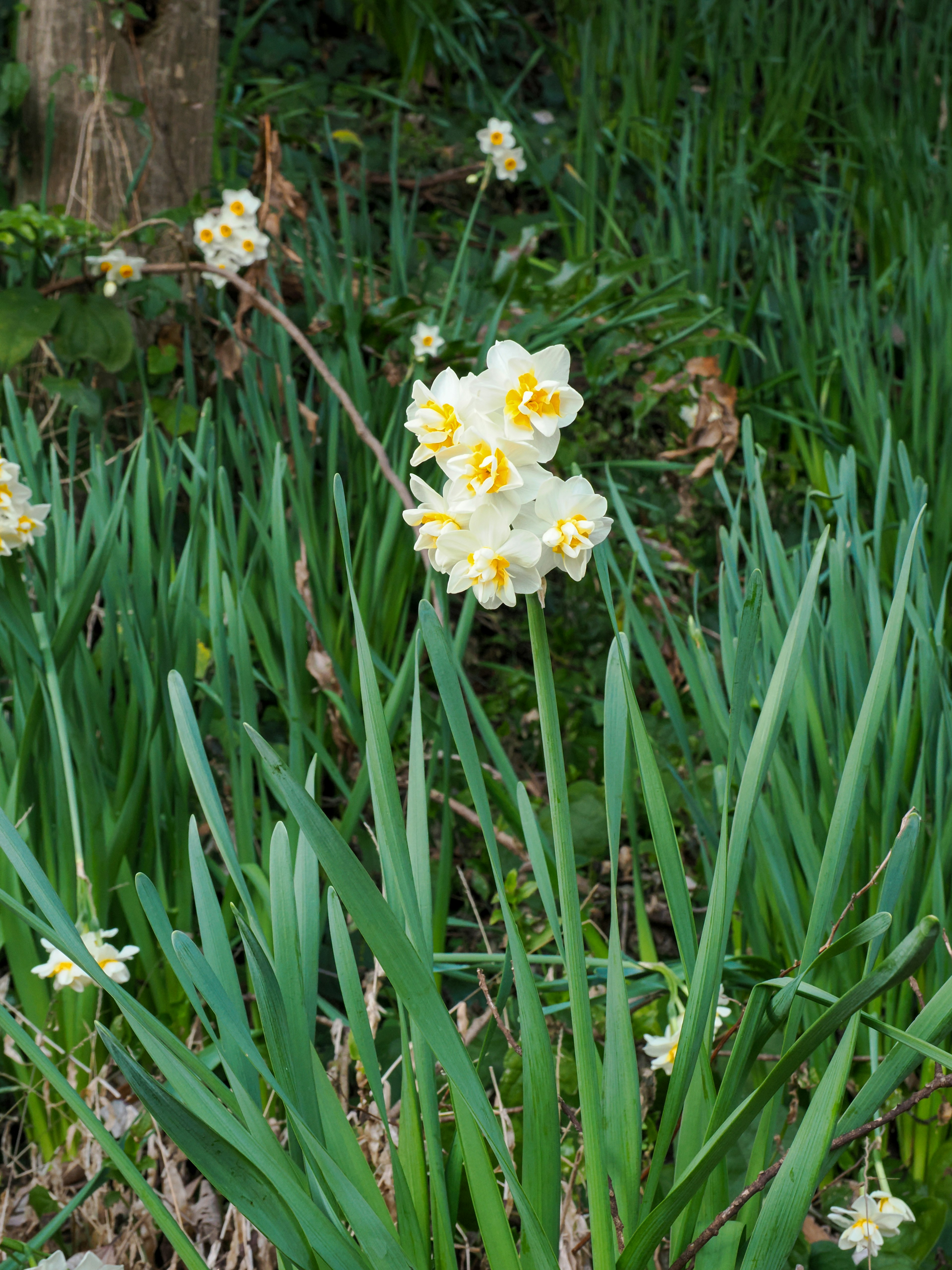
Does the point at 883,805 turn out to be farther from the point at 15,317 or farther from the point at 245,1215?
the point at 15,317

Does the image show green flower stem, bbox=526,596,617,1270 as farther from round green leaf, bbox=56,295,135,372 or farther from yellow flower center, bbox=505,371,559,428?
round green leaf, bbox=56,295,135,372

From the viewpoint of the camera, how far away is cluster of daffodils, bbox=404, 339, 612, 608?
0.49 metres

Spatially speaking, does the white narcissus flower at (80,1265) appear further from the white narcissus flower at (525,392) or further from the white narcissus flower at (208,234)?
the white narcissus flower at (208,234)

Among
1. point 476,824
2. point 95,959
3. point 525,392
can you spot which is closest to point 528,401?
point 525,392

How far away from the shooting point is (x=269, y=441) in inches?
59.2

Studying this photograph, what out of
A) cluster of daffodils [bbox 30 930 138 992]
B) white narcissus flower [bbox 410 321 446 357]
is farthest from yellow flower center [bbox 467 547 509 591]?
white narcissus flower [bbox 410 321 446 357]

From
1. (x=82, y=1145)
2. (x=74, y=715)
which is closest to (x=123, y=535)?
(x=74, y=715)

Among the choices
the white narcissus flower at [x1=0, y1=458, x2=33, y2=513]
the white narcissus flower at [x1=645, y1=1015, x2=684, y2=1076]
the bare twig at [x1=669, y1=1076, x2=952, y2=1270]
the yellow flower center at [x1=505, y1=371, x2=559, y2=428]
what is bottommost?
the white narcissus flower at [x1=645, y1=1015, x2=684, y2=1076]

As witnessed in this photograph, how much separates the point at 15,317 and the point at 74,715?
0.98 meters

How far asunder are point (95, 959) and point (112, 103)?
1848mm

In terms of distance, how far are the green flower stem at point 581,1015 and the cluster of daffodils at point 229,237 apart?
1.57 meters

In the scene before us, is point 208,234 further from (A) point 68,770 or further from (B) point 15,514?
(A) point 68,770

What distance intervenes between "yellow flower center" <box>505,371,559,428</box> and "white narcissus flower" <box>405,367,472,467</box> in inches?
0.9

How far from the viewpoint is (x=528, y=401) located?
1.64ft
